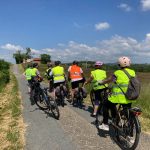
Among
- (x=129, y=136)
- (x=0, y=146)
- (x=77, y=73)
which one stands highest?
(x=77, y=73)

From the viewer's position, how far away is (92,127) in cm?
957

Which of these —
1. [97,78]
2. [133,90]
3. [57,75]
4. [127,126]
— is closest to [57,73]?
[57,75]

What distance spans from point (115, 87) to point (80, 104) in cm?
660

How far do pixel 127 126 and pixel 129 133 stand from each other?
0.17 meters

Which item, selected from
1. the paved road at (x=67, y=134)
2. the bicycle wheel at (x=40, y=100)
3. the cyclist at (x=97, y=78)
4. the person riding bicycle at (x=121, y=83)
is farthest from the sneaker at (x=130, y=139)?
the bicycle wheel at (x=40, y=100)

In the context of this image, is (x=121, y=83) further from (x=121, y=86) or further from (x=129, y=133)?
(x=129, y=133)

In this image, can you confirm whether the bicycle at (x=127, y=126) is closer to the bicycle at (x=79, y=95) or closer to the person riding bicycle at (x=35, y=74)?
the bicycle at (x=79, y=95)

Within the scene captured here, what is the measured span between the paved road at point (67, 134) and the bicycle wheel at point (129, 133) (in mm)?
265

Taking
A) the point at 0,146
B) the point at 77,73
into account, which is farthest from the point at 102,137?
the point at 77,73

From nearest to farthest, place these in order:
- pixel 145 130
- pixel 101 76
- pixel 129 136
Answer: pixel 129 136
pixel 145 130
pixel 101 76

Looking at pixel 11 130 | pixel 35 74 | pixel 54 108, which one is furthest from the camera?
pixel 35 74

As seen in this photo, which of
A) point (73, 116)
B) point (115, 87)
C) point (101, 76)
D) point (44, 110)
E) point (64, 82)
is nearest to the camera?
point (115, 87)

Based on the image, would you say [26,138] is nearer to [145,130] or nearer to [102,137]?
[102,137]

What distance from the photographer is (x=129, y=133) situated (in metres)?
7.14
